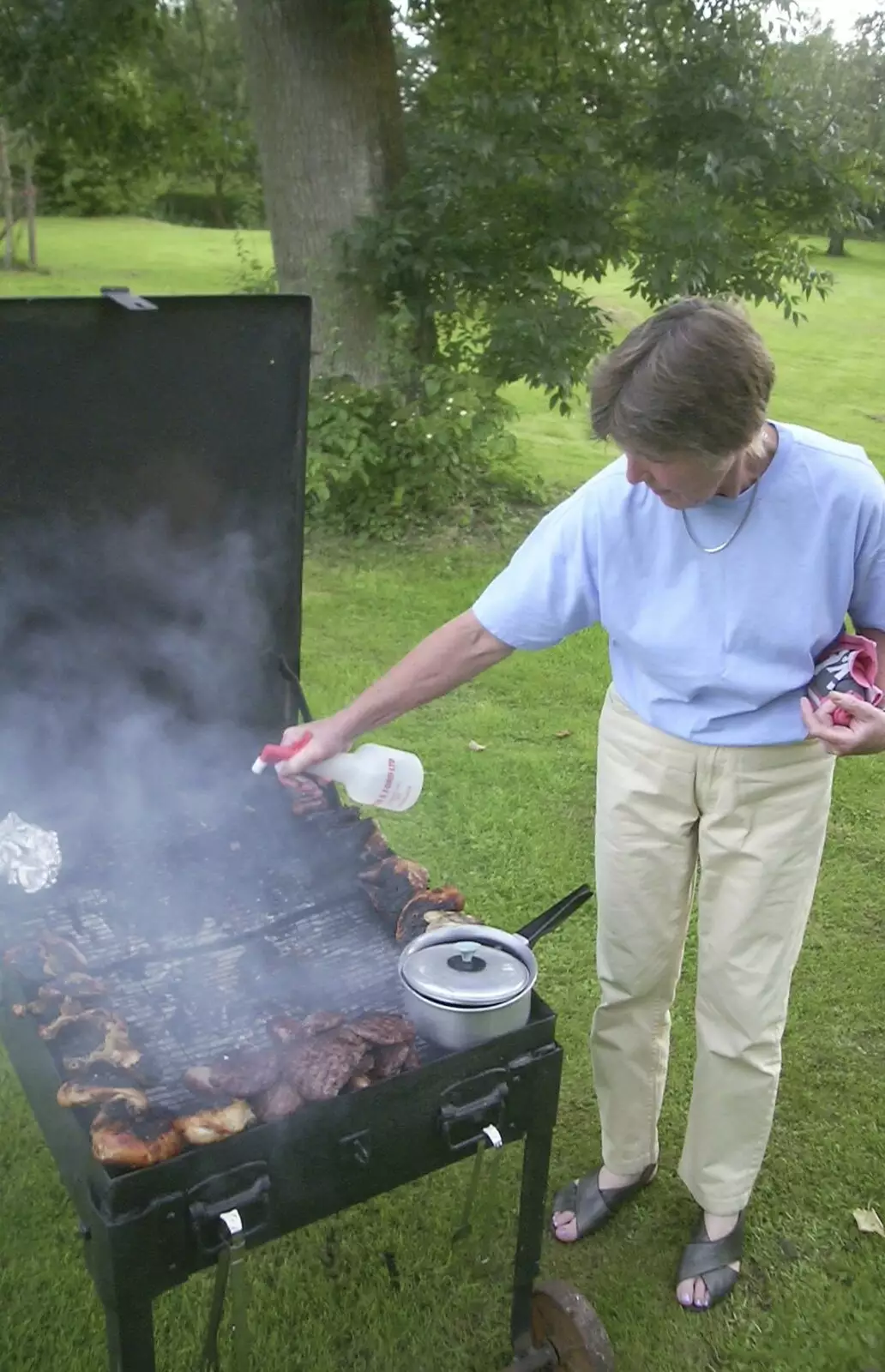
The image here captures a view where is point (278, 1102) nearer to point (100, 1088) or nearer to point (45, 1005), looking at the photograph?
point (100, 1088)

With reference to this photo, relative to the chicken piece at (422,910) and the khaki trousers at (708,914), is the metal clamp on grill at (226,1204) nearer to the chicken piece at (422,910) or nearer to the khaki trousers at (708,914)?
the chicken piece at (422,910)

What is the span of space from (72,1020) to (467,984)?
0.62m

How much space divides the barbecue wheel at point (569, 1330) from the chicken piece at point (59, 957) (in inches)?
42.6

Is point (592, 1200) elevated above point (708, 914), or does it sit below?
below

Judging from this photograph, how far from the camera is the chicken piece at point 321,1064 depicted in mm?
1610

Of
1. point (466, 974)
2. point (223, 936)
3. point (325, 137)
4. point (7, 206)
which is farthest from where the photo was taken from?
point (7, 206)

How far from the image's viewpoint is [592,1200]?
2592mm

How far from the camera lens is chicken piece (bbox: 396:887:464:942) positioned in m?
2.03

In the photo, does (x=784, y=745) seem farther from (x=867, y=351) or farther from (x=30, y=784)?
(x=867, y=351)

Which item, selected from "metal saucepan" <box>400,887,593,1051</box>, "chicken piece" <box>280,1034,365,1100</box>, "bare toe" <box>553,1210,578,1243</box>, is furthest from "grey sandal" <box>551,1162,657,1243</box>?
"chicken piece" <box>280,1034,365,1100</box>

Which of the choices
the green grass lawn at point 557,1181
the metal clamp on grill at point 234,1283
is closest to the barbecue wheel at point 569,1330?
the green grass lawn at point 557,1181

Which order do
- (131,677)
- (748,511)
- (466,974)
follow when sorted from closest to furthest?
(466,974)
(748,511)
(131,677)

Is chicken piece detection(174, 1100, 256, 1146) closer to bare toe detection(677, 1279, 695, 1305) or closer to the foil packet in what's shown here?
the foil packet

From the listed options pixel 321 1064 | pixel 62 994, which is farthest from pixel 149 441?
pixel 321 1064
